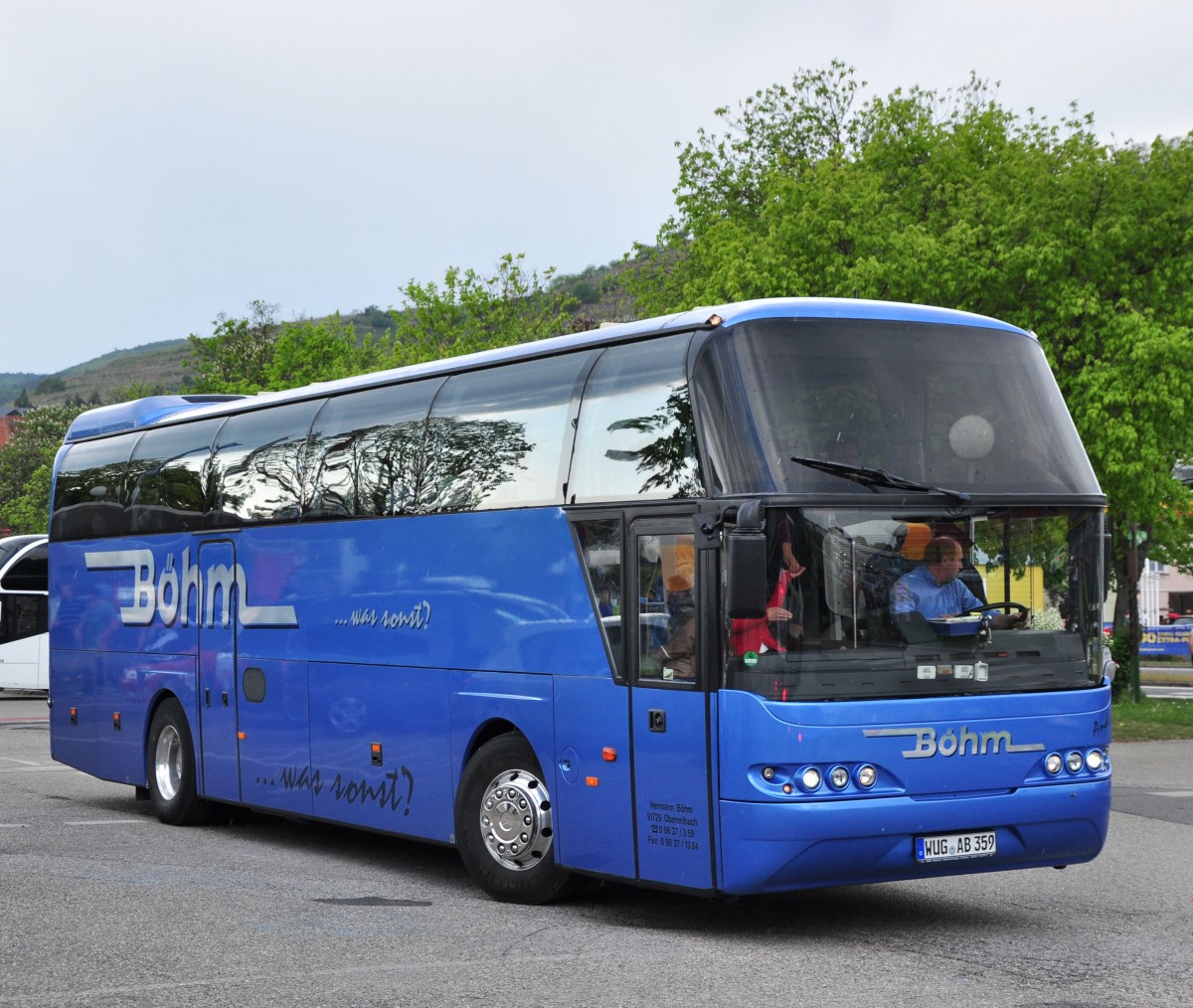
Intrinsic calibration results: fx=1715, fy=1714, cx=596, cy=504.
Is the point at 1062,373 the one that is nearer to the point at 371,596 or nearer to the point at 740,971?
the point at 371,596

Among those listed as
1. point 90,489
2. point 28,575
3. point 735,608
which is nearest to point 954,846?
point 735,608

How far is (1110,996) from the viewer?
747 cm

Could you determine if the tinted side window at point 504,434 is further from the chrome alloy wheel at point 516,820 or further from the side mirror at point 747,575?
the side mirror at point 747,575

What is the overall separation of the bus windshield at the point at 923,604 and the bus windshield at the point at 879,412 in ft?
0.66

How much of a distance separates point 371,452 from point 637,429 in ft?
10.7

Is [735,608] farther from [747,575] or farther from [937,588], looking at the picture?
[937,588]

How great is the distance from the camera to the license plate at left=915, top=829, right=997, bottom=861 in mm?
8883

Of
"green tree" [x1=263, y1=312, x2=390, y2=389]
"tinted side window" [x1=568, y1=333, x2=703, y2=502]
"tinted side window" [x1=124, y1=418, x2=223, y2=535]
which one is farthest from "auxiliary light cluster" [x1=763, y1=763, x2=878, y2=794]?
"green tree" [x1=263, y1=312, x2=390, y2=389]

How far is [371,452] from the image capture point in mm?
12258

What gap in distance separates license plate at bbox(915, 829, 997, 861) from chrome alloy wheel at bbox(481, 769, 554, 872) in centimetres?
232

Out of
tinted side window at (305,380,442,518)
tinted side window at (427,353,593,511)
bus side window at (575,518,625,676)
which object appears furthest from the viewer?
tinted side window at (305,380,442,518)

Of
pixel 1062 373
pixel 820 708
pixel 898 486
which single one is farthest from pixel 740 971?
pixel 1062 373

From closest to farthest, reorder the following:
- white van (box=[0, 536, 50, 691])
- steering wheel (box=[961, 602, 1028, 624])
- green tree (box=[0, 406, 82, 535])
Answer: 1. steering wheel (box=[961, 602, 1028, 624])
2. white van (box=[0, 536, 50, 691])
3. green tree (box=[0, 406, 82, 535])

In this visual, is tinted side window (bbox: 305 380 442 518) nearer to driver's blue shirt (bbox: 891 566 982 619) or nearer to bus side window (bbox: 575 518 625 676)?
bus side window (bbox: 575 518 625 676)
